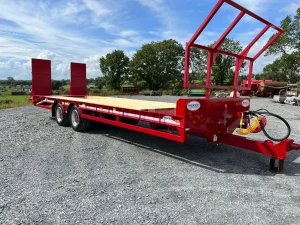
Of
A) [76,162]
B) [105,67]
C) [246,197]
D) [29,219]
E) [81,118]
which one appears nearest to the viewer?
[29,219]

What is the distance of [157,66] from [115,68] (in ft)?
24.8

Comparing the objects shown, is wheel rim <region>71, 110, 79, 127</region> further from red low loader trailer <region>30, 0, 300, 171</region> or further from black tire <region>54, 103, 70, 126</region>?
red low loader trailer <region>30, 0, 300, 171</region>

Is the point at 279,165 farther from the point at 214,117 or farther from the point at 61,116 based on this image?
the point at 61,116

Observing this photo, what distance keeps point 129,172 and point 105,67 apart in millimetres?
46399

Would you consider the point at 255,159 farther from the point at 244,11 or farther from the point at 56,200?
the point at 56,200

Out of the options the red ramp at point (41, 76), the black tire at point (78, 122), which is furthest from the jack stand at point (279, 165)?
the red ramp at point (41, 76)

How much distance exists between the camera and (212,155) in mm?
5734

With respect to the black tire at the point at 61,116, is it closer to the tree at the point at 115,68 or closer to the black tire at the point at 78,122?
the black tire at the point at 78,122

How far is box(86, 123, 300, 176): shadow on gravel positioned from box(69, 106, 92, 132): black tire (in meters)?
0.67

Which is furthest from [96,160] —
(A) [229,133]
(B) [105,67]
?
(B) [105,67]

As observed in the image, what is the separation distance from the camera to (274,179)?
440cm

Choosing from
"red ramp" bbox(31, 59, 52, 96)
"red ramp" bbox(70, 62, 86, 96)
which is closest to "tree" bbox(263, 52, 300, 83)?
"red ramp" bbox(70, 62, 86, 96)

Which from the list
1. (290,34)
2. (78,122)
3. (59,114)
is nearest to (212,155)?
(78,122)

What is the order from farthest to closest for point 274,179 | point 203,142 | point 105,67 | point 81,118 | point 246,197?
point 105,67 < point 81,118 < point 203,142 < point 274,179 < point 246,197
